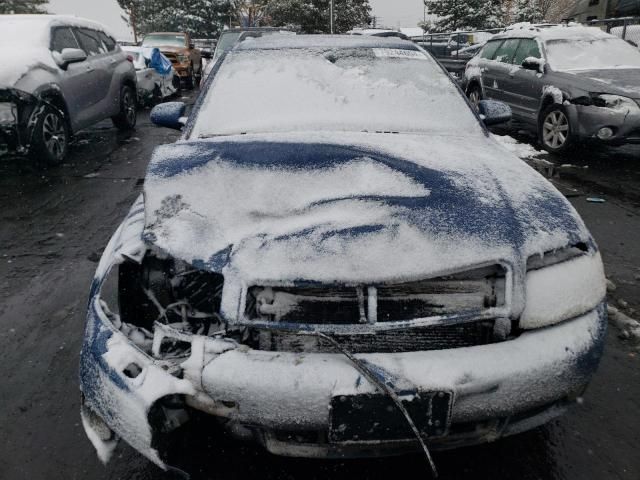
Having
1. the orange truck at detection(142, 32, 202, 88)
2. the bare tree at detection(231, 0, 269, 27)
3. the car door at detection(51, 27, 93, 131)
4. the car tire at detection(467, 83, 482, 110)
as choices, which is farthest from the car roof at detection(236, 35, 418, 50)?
the bare tree at detection(231, 0, 269, 27)

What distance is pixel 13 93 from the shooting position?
5535 mm

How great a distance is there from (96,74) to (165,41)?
9922 millimetres

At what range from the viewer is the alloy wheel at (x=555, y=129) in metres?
6.67

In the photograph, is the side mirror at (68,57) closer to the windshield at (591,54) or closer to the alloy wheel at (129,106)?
the alloy wheel at (129,106)

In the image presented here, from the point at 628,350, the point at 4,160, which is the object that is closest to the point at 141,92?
the point at 4,160

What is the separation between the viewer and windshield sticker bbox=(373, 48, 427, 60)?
3250 mm

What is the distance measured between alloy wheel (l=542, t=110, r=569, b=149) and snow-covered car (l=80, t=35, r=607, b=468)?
5.23 m

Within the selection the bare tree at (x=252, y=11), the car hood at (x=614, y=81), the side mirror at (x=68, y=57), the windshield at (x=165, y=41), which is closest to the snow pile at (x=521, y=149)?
the car hood at (x=614, y=81)

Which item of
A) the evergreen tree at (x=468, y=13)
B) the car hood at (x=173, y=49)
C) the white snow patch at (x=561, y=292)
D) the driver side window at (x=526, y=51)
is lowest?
the white snow patch at (x=561, y=292)

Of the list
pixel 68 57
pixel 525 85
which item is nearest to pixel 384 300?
pixel 68 57

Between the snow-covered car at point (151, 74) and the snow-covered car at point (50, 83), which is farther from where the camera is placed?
the snow-covered car at point (151, 74)

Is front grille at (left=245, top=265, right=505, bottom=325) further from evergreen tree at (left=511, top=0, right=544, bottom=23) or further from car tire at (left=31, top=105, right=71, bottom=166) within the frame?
evergreen tree at (left=511, top=0, right=544, bottom=23)

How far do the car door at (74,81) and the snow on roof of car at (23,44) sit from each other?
4.9 inches

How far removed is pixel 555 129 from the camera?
685cm
